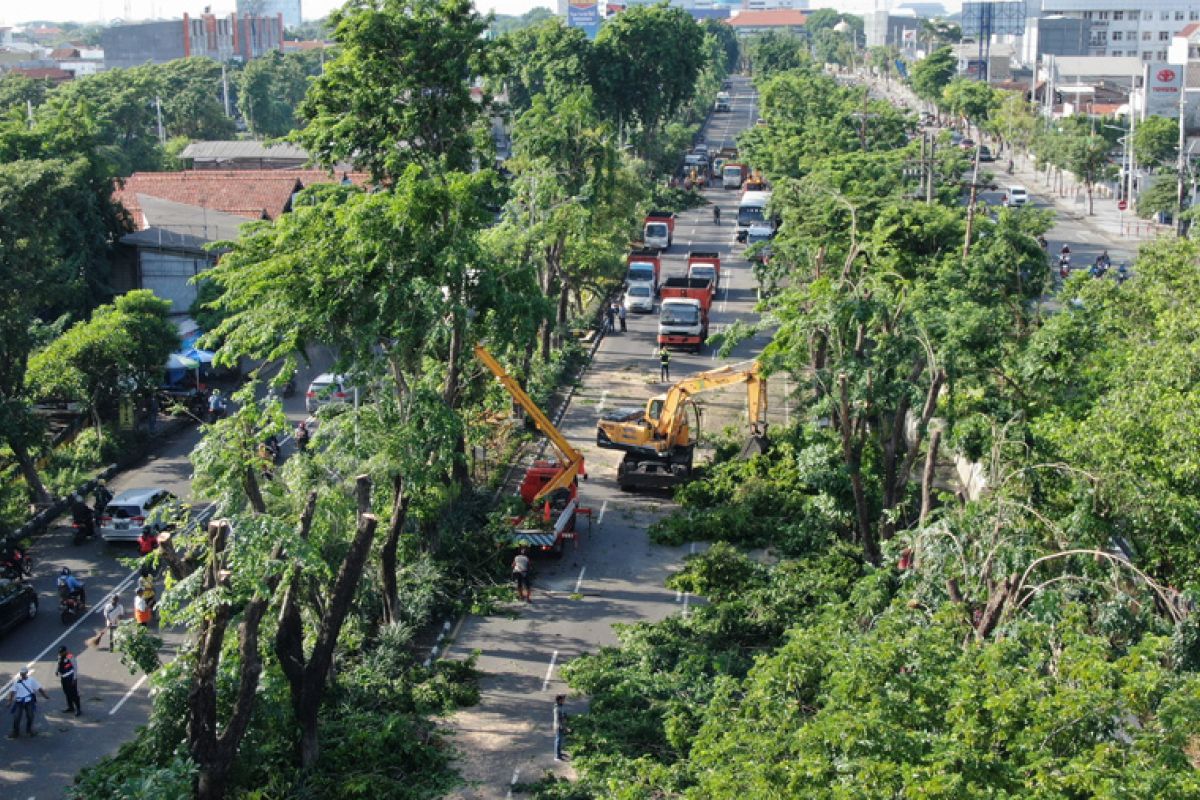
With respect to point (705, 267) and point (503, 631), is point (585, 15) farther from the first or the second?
point (503, 631)

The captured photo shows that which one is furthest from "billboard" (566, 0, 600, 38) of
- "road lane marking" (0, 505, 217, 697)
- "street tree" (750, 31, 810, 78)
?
"road lane marking" (0, 505, 217, 697)

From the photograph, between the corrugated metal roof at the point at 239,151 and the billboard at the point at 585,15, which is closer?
the corrugated metal roof at the point at 239,151

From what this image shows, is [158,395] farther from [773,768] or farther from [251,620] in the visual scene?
[773,768]

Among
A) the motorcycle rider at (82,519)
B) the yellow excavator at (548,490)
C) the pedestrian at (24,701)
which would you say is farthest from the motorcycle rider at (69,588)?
the yellow excavator at (548,490)

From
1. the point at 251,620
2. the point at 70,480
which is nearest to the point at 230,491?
the point at 251,620

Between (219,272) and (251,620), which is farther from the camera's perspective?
(219,272)

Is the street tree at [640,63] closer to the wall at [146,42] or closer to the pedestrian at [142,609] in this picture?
the pedestrian at [142,609]

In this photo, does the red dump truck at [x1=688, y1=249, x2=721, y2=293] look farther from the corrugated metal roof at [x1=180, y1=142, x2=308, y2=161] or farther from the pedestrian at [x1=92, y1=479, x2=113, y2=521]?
the corrugated metal roof at [x1=180, y1=142, x2=308, y2=161]
